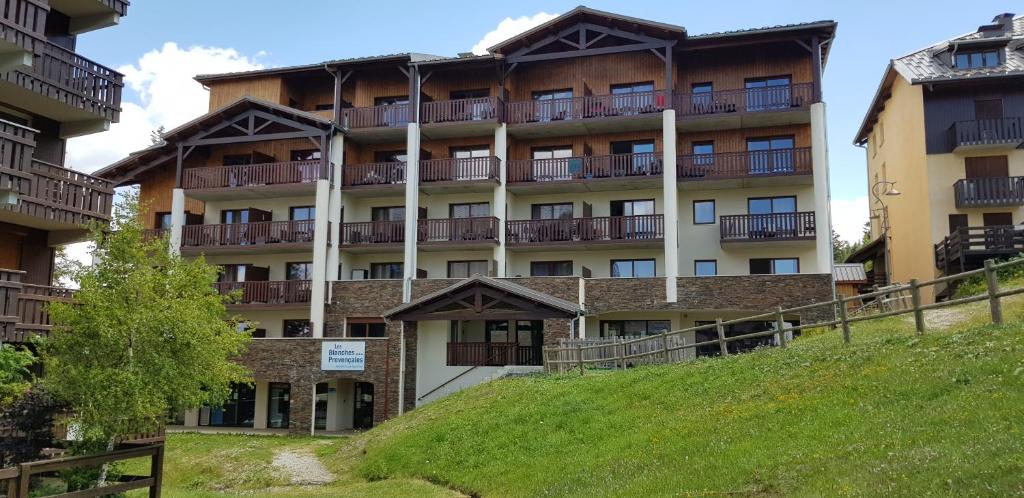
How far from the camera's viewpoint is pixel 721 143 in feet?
113

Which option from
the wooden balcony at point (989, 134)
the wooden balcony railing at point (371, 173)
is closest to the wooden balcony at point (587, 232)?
the wooden balcony railing at point (371, 173)

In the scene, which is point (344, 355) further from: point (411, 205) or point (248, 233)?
point (248, 233)

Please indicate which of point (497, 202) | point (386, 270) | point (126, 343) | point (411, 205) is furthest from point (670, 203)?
point (126, 343)

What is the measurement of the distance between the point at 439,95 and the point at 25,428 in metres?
25.6

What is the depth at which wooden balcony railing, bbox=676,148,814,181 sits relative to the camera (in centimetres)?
3231

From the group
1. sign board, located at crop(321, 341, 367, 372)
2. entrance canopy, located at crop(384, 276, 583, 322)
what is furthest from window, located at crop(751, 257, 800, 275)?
sign board, located at crop(321, 341, 367, 372)

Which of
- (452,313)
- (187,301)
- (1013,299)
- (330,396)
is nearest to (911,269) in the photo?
(1013,299)

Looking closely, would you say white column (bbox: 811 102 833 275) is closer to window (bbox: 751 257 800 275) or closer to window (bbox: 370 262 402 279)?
window (bbox: 751 257 800 275)

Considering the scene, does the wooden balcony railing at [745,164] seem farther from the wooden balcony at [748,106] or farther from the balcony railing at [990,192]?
the balcony railing at [990,192]

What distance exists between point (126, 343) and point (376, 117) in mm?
23350

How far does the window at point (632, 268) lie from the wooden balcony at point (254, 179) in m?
13.1

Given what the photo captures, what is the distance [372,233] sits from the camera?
118 ft

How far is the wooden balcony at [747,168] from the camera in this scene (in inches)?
1272

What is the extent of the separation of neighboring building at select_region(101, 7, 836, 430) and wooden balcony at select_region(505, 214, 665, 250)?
0.27ft
